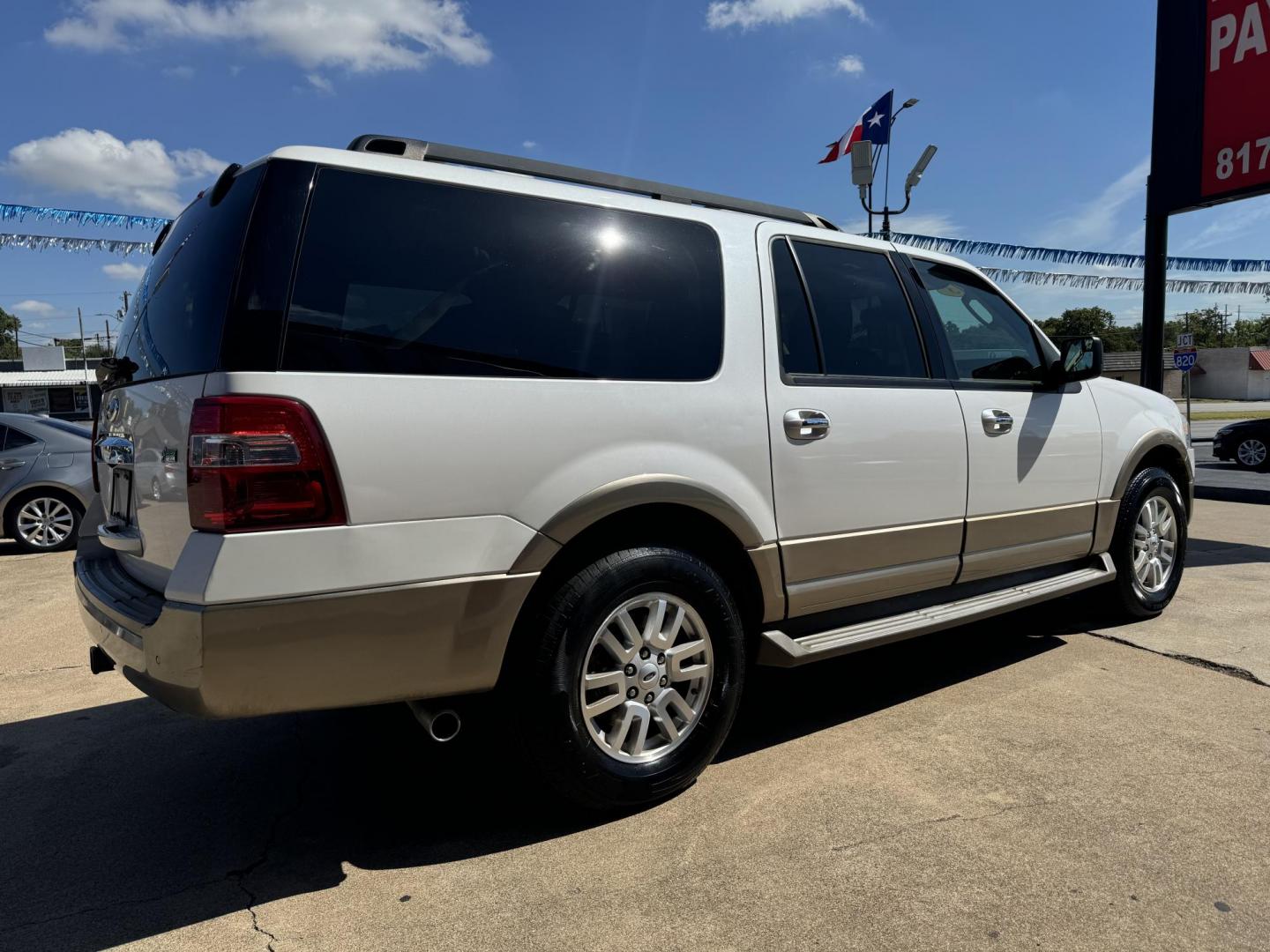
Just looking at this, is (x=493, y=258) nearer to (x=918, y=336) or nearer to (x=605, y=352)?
(x=605, y=352)

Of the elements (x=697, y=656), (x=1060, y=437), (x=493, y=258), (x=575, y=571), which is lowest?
(x=697, y=656)

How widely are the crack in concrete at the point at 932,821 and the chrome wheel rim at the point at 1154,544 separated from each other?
251 centimetres

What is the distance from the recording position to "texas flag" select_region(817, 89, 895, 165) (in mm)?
15922

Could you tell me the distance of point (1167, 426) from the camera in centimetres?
485

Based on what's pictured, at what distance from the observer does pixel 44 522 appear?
27.1 feet

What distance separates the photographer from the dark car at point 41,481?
26.2 ft

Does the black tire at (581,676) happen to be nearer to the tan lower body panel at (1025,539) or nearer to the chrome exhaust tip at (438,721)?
the chrome exhaust tip at (438,721)

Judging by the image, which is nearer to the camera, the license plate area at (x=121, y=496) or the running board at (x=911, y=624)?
the license plate area at (x=121, y=496)

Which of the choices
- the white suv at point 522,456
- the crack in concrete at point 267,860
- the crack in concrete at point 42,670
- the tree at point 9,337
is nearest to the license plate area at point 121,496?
the white suv at point 522,456

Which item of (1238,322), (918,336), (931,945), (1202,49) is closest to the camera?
(931,945)

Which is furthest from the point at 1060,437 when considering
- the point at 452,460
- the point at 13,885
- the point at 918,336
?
the point at 13,885

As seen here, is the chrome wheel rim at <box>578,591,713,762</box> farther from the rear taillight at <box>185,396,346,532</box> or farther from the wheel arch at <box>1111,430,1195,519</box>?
the wheel arch at <box>1111,430,1195,519</box>

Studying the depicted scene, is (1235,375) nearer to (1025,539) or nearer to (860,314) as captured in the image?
(1025,539)

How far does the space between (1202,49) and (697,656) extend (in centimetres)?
897
